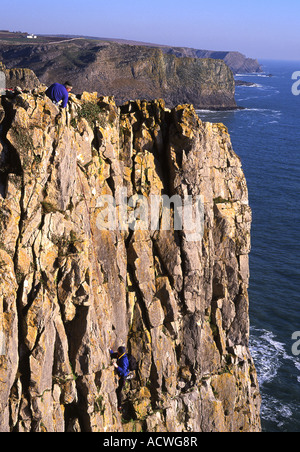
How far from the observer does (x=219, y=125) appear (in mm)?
32562

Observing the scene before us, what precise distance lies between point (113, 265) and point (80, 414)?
22.8 feet

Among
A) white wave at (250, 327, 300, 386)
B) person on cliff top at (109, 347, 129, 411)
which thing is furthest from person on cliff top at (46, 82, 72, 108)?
white wave at (250, 327, 300, 386)

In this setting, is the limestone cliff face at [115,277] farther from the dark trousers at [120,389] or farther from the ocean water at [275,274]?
the ocean water at [275,274]

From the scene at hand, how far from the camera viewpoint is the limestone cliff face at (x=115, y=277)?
70.5 ft

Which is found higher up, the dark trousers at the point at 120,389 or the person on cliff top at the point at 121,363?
the person on cliff top at the point at 121,363

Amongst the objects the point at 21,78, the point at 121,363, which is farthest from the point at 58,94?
the point at 21,78

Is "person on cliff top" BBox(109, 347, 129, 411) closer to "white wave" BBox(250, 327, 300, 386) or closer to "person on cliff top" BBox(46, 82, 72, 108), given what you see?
"person on cliff top" BBox(46, 82, 72, 108)

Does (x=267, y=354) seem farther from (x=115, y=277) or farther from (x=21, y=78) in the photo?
(x=21, y=78)

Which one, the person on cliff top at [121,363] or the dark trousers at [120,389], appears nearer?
the person on cliff top at [121,363]

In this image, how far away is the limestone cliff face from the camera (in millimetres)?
21484

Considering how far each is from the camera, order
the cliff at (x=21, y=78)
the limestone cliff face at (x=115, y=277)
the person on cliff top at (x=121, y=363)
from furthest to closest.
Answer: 1. the cliff at (x=21, y=78)
2. the person on cliff top at (x=121, y=363)
3. the limestone cliff face at (x=115, y=277)

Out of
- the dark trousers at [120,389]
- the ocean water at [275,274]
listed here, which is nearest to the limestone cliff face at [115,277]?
the dark trousers at [120,389]

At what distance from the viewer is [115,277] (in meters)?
25.7
